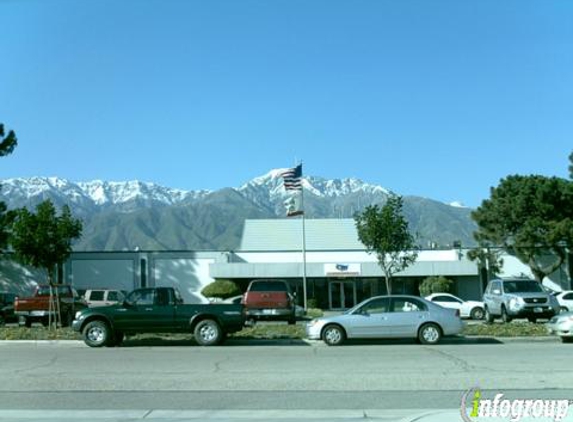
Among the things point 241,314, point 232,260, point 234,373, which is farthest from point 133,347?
point 232,260

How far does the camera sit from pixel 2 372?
47.1 ft

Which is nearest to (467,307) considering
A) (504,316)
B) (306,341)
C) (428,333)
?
(504,316)

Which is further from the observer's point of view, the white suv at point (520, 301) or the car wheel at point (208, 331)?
the white suv at point (520, 301)

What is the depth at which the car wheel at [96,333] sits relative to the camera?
2058cm

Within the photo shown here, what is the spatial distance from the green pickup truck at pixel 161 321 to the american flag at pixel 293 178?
26.9 meters

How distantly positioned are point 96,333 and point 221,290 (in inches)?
1118

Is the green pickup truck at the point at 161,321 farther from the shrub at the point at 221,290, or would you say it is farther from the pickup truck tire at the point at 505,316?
the shrub at the point at 221,290

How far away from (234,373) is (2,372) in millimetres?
4810

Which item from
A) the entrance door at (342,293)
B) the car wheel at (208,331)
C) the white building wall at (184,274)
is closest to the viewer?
the car wheel at (208,331)

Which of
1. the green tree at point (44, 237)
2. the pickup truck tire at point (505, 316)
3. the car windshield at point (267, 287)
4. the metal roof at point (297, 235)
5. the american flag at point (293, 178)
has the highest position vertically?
the american flag at point (293, 178)

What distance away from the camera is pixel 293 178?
47.9 m

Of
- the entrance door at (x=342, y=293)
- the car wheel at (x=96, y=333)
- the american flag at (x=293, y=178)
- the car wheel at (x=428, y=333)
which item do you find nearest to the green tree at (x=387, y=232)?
the american flag at (x=293, y=178)

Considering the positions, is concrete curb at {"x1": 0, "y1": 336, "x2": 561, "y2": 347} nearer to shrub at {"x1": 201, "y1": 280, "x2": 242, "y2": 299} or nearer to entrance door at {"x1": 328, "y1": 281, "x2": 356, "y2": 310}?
shrub at {"x1": 201, "y1": 280, "x2": 242, "y2": 299}

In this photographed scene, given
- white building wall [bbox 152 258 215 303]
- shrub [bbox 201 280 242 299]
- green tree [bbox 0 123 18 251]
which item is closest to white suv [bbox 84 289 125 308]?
green tree [bbox 0 123 18 251]
